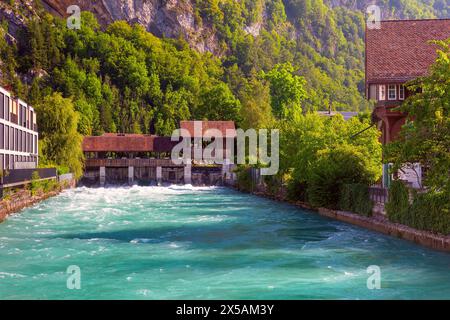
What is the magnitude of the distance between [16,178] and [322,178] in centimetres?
2202

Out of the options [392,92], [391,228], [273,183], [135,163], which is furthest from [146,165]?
[391,228]

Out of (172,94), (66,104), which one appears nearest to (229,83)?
(172,94)

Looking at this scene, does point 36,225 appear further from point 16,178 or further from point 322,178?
point 322,178

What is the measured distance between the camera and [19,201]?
147 feet

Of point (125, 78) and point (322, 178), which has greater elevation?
point (125, 78)

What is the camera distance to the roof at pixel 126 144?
9669 centimetres

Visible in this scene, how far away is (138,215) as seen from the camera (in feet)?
139

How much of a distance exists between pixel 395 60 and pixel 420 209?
1670 centimetres

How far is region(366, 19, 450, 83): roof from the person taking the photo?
40.1m

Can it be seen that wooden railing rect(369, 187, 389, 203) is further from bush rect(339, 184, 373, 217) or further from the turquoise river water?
the turquoise river water

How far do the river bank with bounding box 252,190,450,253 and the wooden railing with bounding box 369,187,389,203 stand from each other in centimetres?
81

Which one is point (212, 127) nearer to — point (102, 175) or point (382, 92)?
point (102, 175)

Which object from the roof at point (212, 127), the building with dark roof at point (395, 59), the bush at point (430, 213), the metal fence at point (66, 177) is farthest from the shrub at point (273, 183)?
the roof at point (212, 127)

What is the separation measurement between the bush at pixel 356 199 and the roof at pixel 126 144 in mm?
62712
